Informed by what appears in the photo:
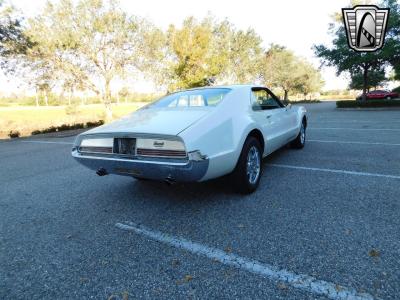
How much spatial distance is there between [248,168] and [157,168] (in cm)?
129

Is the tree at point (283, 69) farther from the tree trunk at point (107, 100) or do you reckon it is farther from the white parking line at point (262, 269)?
the white parking line at point (262, 269)

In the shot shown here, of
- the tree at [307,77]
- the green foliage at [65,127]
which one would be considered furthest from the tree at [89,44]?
the tree at [307,77]

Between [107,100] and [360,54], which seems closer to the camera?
[107,100]

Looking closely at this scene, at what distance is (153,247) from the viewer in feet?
8.16

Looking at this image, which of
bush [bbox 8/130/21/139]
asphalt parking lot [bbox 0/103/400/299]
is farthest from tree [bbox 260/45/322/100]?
asphalt parking lot [bbox 0/103/400/299]

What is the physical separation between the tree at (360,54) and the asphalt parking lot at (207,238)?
1923 centimetres

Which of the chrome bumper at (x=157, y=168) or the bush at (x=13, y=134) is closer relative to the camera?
the chrome bumper at (x=157, y=168)

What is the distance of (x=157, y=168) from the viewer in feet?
9.17

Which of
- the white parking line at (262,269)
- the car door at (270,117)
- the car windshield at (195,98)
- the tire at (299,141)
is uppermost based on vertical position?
the car windshield at (195,98)

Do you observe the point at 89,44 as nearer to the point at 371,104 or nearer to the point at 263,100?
the point at 263,100

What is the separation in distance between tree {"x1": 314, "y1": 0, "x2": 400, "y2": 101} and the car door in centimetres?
1905

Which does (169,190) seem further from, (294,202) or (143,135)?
(294,202)

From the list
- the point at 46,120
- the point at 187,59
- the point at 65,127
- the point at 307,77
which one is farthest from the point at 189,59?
the point at 307,77

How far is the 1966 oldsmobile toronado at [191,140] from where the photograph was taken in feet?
9.01
